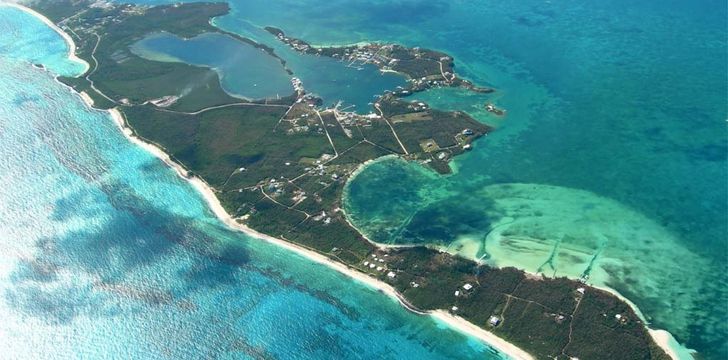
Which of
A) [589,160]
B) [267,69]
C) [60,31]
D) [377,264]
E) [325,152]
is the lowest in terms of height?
[377,264]

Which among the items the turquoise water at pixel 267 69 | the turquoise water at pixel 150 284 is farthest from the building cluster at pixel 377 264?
the turquoise water at pixel 267 69

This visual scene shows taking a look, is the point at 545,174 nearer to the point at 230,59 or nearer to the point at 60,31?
the point at 230,59

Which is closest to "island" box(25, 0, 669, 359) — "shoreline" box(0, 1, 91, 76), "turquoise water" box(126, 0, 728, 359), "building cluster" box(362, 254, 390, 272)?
"building cluster" box(362, 254, 390, 272)

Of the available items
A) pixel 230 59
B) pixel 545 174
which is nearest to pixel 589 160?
pixel 545 174

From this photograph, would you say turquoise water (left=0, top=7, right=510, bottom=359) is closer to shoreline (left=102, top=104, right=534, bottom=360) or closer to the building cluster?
shoreline (left=102, top=104, right=534, bottom=360)

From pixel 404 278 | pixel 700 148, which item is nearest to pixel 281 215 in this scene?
pixel 404 278
